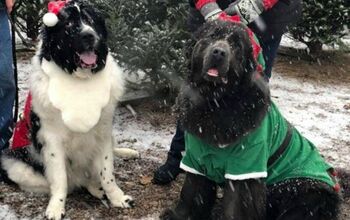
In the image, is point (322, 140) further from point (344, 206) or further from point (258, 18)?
point (258, 18)

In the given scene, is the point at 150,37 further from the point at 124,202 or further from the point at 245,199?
the point at 245,199

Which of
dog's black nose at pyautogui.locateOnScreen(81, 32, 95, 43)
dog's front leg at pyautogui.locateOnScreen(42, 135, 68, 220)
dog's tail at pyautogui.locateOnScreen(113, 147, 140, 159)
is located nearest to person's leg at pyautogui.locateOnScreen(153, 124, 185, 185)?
dog's tail at pyautogui.locateOnScreen(113, 147, 140, 159)

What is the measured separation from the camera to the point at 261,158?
3.05m

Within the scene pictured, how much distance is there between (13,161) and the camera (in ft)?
13.0

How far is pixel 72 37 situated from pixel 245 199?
1.50 m

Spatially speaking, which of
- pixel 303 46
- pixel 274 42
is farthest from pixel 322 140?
pixel 303 46

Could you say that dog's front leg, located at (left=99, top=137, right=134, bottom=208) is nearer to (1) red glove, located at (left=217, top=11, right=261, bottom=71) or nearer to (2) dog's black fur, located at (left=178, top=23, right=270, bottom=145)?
(2) dog's black fur, located at (left=178, top=23, right=270, bottom=145)

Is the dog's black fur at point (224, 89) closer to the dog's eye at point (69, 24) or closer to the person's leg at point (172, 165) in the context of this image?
the dog's eye at point (69, 24)

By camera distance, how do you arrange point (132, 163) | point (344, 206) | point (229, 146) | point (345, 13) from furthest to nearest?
point (345, 13) → point (132, 163) → point (344, 206) → point (229, 146)

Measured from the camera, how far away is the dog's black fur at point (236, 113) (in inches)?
115

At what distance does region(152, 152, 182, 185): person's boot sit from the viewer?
4.26m

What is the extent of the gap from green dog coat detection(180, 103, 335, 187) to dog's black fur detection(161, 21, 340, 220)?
2.2 inches

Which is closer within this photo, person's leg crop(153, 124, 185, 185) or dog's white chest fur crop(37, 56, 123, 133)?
dog's white chest fur crop(37, 56, 123, 133)

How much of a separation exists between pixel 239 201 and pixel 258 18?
1274 millimetres
